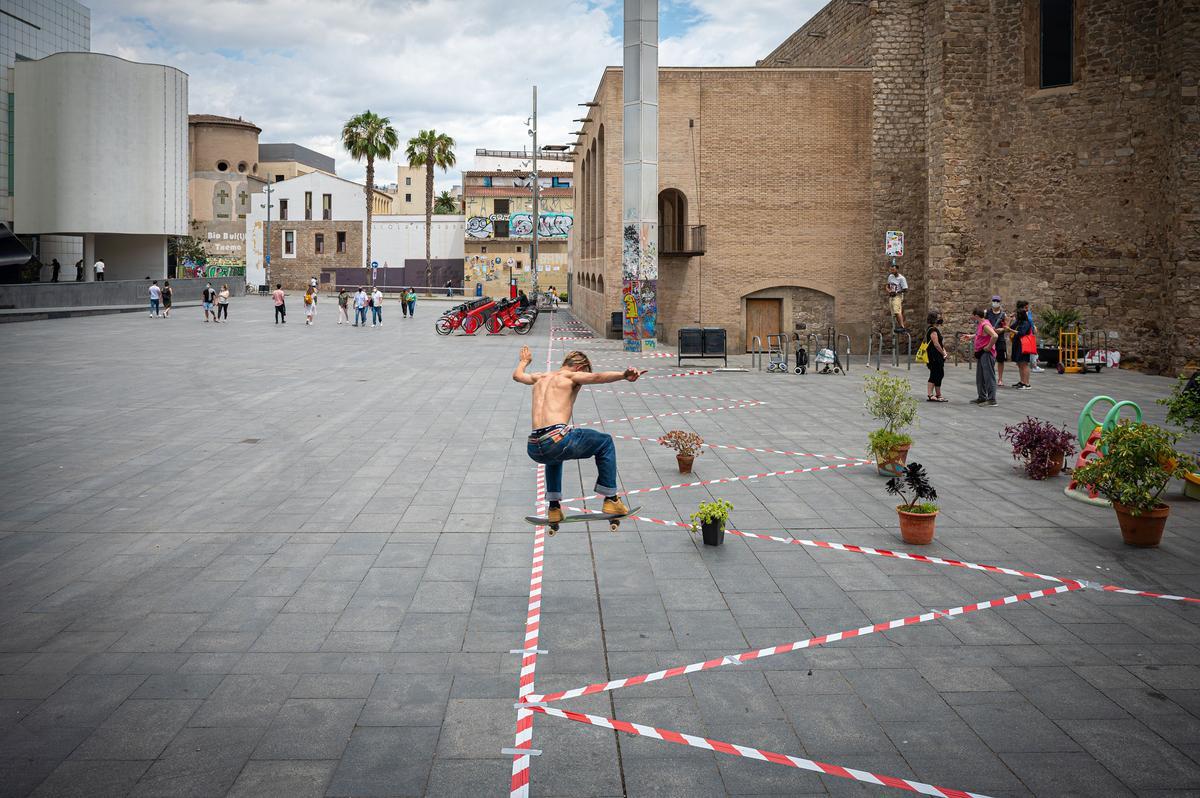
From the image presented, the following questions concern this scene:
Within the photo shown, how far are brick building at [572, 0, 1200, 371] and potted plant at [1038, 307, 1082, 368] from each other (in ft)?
2.05

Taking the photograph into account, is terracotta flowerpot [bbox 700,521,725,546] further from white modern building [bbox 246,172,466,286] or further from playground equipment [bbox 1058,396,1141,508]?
white modern building [bbox 246,172,466,286]

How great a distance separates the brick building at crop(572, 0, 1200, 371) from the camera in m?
23.0

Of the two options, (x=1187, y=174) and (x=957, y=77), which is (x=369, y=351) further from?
(x=1187, y=174)

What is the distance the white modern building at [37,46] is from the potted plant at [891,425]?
50258 mm

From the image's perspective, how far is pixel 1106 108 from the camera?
77.1 ft

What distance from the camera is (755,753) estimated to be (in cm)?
452

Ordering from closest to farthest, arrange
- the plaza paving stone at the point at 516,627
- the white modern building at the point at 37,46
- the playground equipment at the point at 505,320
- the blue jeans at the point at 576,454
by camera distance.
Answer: the plaza paving stone at the point at 516,627
the blue jeans at the point at 576,454
the playground equipment at the point at 505,320
the white modern building at the point at 37,46

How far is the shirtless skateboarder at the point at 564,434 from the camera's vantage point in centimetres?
766

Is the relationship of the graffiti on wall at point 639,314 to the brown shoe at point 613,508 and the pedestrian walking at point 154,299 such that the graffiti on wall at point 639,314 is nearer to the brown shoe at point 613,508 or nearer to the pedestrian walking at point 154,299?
the brown shoe at point 613,508

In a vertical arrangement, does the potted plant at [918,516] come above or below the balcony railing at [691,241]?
below

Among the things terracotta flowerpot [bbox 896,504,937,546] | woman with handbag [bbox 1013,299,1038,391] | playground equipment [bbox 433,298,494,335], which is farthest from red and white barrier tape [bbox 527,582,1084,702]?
playground equipment [bbox 433,298,494,335]

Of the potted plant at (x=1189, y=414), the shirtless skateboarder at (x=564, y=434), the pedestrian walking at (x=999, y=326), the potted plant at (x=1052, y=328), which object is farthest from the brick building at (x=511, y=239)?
the shirtless skateboarder at (x=564, y=434)

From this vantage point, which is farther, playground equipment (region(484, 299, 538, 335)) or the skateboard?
playground equipment (region(484, 299, 538, 335))

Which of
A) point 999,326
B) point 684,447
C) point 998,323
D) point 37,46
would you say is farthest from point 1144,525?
point 37,46
